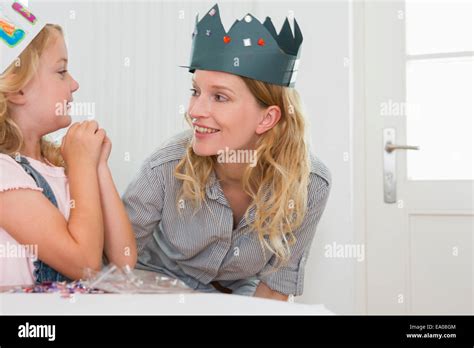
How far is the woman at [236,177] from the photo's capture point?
1.25 m

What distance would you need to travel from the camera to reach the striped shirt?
1332 mm

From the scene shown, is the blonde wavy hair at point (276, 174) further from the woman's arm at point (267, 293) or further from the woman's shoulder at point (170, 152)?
the woman's arm at point (267, 293)

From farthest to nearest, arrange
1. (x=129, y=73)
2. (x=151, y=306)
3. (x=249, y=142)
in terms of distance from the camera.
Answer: (x=129, y=73) → (x=249, y=142) → (x=151, y=306)

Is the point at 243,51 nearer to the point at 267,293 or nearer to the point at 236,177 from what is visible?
the point at 236,177

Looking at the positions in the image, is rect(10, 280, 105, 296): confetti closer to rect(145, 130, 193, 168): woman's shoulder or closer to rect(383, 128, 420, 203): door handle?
rect(145, 130, 193, 168): woman's shoulder

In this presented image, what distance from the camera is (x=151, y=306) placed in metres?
0.81

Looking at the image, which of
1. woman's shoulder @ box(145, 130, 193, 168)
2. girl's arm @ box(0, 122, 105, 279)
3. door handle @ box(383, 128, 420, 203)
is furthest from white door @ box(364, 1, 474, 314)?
girl's arm @ box(0, 122, 105, 279)

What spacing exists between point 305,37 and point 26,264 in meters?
1.05

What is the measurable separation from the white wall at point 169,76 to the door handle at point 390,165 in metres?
0.17

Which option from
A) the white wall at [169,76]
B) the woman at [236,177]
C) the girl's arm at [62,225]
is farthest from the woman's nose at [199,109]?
the white wall at [169,76]

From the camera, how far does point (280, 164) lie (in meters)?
1.34

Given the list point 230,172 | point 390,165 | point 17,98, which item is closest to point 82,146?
point 17,98

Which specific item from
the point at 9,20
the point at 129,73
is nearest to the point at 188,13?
the point at 129,73

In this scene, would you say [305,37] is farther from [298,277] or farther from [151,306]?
[151,306]
